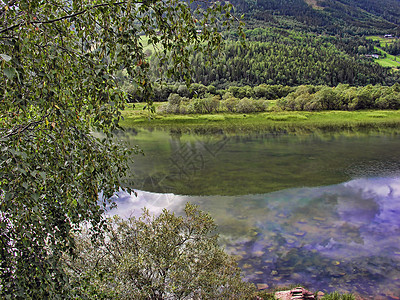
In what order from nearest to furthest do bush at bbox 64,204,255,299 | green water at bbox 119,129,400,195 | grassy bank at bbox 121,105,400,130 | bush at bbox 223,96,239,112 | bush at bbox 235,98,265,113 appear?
1. bush at bbox 64,204,255,299
2. green water at bbox 119,129,400,195
3. grassy bank at bbox 121,105,400,130
4. bush at bbox 235,98,265,113
5. bush at bbox 223,96,239,112

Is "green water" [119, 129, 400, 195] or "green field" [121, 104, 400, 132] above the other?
"green water" [119, 129, 400, 195]

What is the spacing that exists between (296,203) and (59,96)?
61.7 ft

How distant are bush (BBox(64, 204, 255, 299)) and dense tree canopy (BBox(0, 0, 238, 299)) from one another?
3431 mm

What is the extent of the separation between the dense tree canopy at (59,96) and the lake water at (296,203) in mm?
9804

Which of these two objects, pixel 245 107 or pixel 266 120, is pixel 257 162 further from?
pixel 245 107

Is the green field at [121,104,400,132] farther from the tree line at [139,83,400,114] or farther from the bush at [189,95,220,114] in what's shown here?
the bush at [189,95,220,114]

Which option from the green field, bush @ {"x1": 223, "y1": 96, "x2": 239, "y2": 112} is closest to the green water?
the green field

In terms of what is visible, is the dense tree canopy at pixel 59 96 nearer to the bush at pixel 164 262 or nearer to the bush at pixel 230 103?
the bush at pixel 164 262

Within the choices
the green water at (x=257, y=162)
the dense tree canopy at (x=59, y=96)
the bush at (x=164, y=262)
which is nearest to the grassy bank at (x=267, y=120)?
the green water at (x=257, y=162)

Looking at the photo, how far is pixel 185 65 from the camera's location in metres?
3.85

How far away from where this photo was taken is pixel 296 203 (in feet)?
65.1

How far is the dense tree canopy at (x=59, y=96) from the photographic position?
294 cm

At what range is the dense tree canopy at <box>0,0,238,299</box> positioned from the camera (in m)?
2.94

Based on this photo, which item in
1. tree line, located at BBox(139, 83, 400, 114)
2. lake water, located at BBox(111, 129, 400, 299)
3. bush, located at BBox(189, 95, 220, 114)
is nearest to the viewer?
lake water, located at BBox(111, 129, 400, 299)
